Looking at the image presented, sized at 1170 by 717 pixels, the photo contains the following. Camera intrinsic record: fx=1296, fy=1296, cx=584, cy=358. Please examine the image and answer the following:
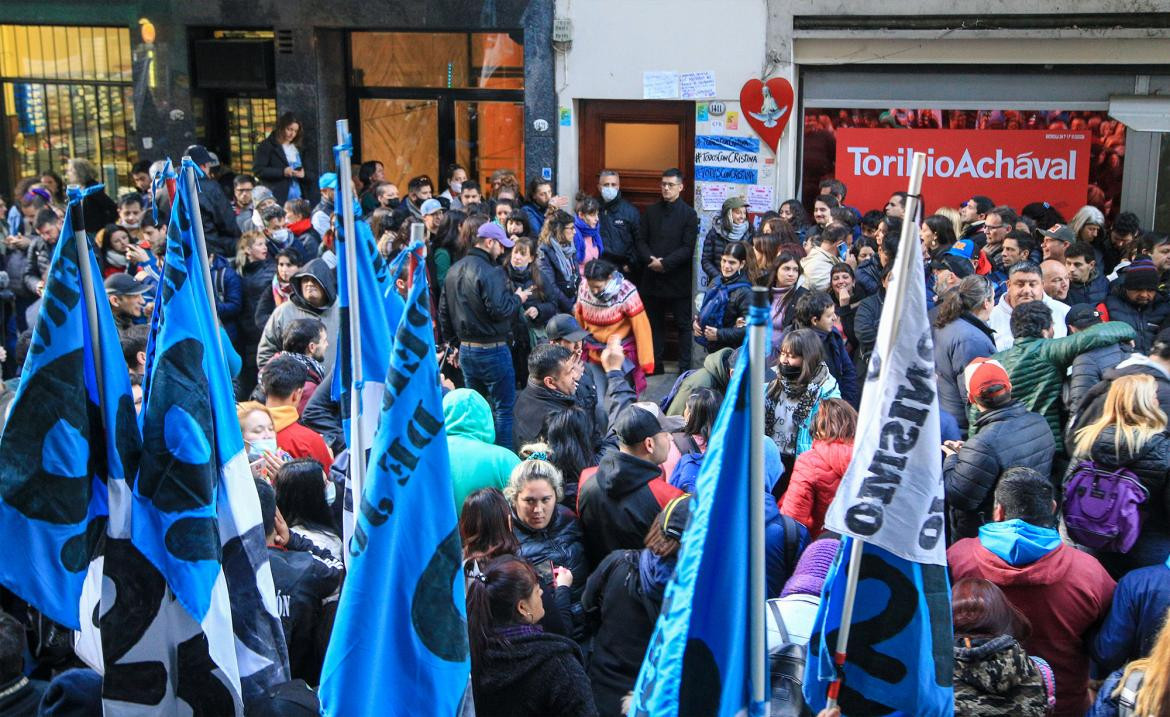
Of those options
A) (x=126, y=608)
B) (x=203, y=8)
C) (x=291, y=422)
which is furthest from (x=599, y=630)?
(x=203, y=8)

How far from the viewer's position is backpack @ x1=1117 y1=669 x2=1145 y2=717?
387 cm

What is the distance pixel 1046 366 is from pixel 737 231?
4689 mm

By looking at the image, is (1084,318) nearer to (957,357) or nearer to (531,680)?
(957,357)

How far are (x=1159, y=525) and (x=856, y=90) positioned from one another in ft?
25.7

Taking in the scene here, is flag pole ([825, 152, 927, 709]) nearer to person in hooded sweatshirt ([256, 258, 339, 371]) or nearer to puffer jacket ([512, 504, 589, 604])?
puffer jacket ([512, 504, 589, 604])

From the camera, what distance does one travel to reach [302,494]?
5207 mm

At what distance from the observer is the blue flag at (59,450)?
4211mm

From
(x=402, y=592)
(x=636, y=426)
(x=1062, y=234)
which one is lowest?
(x=402, y=592)

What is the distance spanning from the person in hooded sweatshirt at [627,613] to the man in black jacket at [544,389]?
2524mm

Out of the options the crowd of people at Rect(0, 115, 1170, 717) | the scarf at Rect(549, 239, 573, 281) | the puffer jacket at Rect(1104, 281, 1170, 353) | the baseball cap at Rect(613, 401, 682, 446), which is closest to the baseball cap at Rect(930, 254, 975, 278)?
the crowd of people at Rect(0, 115, 1170, 717)

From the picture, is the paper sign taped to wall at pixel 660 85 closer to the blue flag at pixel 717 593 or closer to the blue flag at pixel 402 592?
the blue flag at pixel 402 592

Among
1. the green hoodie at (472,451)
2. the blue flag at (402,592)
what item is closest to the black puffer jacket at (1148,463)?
the green hoodie at (472,451)

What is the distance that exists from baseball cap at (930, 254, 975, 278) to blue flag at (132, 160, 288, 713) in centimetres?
581

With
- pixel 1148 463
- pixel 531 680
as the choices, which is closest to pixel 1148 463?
pixel 1148 463
